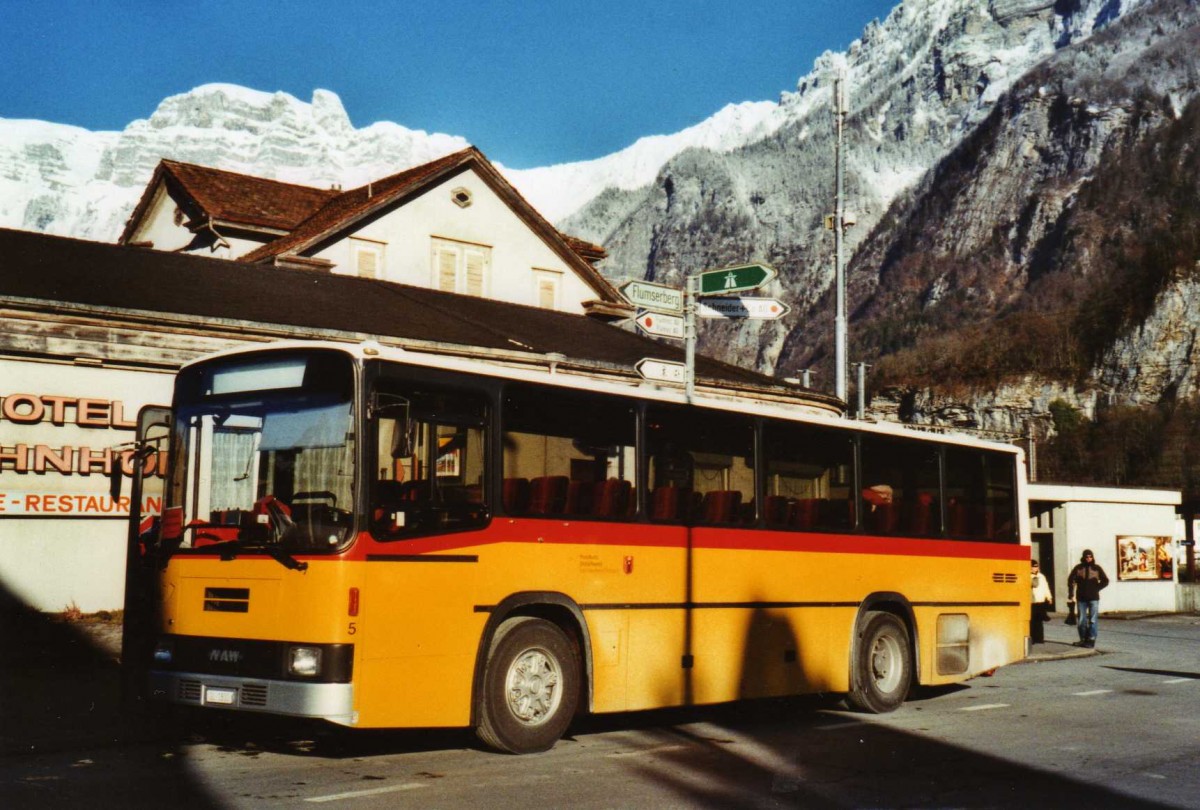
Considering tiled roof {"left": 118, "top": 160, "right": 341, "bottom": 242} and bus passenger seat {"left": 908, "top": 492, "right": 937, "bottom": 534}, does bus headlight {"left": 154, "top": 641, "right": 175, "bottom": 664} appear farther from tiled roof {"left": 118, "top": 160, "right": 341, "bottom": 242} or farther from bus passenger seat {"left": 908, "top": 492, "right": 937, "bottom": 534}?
tiled roof {"left": 118, "top": 160, "right": 341, "bottom": 242}

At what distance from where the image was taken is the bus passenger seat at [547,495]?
10.4 metres

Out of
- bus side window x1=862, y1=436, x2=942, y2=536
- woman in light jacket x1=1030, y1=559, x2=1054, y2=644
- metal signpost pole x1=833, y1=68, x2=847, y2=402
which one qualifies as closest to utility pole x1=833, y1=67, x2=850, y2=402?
metal signpost pole x1=833, y1=68, x2=847, y2=402

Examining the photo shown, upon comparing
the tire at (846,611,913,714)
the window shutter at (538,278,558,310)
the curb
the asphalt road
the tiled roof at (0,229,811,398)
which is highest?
the window shutter at (538,278,558,310)

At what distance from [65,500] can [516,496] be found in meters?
10.5

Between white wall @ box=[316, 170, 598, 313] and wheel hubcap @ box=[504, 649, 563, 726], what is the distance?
22.2 metres

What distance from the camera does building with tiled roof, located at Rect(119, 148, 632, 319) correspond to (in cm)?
3209

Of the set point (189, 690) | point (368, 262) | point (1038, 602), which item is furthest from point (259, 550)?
point (368, 262)

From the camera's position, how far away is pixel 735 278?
14469 millimetres

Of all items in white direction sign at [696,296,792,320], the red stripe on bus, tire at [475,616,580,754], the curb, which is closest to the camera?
the red stripe on bus

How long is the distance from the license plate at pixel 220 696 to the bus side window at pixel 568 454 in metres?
2.33

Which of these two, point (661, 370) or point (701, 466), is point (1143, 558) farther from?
point (701, 466)

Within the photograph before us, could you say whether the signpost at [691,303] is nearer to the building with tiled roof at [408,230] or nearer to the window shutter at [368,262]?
the building with tiled roof at [408,230]

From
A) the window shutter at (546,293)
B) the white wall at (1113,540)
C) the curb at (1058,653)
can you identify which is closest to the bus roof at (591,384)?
the curb at (1058,653)

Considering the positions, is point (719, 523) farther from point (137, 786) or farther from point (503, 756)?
point (137, 786)
